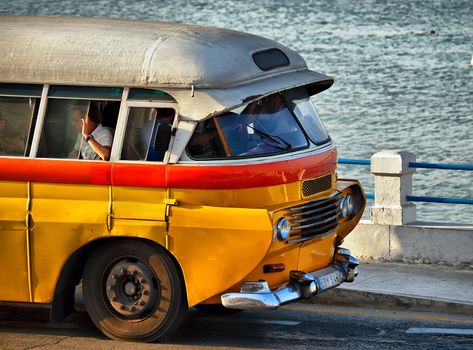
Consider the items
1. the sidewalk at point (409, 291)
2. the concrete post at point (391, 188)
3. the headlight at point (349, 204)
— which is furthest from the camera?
the concrete post at point (391, 188)

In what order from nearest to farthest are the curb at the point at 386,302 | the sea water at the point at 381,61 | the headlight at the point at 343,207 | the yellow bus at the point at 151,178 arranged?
1. the yellow bus at the point at 151,178
2. the headlight at the point at 343,207
3. the curb at the point at 386,302
4. the sea water at the point at 381,61

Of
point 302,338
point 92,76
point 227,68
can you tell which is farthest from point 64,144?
point 302,338

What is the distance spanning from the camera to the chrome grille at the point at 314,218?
1157 cm

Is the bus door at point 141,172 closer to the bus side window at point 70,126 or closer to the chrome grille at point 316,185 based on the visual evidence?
the bus side window at point 70,126

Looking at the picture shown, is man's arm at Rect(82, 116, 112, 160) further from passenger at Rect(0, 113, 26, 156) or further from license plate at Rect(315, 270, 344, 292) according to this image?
license plate at Rect(315, 270, 344, 292)

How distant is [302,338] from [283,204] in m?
1.22

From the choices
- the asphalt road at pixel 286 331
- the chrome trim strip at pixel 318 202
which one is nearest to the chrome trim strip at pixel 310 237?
the chrome trim strip at pixel 318 202

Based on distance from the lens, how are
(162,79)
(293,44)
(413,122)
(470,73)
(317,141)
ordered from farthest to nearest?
1. (293,44)
2. (470,73)
3. (413,122)
4. (317,141)
5. (162,79)

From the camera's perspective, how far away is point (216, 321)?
12758mm

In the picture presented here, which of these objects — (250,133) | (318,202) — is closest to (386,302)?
(318,202)

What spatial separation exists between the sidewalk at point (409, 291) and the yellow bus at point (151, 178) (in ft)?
5.33

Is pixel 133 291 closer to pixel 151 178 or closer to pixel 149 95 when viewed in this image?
pixel 151 178

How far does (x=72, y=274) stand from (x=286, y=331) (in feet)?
6.09

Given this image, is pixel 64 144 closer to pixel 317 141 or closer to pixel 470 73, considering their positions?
pixel 317 141
